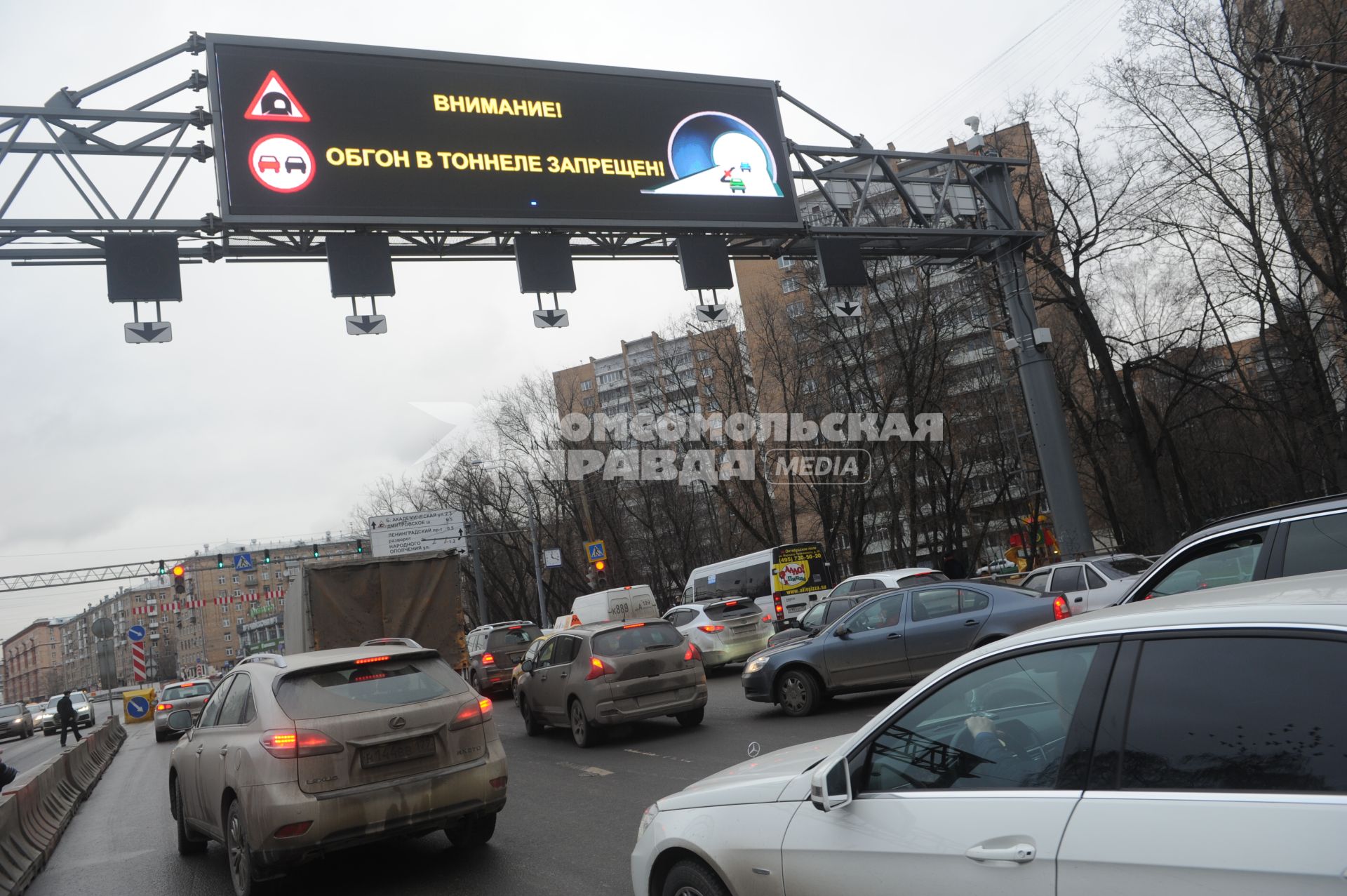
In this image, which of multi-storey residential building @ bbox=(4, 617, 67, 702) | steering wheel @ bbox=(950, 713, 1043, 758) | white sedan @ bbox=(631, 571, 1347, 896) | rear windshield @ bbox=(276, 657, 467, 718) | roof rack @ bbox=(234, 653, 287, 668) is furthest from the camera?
multi-storey residential building @ bbox=(4, 617, 67, 702)

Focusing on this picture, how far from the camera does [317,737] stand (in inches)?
242

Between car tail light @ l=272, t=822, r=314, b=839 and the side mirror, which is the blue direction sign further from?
the side mirror

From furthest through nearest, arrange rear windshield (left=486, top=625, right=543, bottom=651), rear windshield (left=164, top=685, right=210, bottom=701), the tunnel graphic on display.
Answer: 1. rear windshield (left=164, top=685, right=210, bottom=701)
2. rear windshield (left=486, top=625, right=543, bottom=651)
3. the tunnel graphic on display

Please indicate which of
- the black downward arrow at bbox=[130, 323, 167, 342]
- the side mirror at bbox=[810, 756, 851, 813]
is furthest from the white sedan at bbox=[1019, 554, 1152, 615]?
the black downward arrow at bbox=[130, 323, 167, 342]

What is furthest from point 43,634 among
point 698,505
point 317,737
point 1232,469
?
point 317,737

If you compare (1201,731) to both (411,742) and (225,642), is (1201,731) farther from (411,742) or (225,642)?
(225,642)

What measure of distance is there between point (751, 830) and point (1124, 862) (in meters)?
1.53

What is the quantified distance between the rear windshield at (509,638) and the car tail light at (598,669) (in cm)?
1215

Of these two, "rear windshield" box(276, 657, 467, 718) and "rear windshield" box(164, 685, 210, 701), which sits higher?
"rear windshield" box(276, 657, 467, 718)

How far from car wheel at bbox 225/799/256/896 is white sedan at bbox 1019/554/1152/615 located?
12.3 m

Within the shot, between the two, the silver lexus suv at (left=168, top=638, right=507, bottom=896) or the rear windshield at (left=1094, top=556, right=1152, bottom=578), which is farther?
the rear windshield at (left=1094, top=556, right=1152, bottom=578)

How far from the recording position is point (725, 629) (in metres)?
20.5

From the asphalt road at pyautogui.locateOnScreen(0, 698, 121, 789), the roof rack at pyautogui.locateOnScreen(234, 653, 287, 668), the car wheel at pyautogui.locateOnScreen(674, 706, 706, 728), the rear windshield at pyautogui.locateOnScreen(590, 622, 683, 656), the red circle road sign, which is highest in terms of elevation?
the red circle road sign

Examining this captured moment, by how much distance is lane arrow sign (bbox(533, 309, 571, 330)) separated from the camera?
15.8 m
